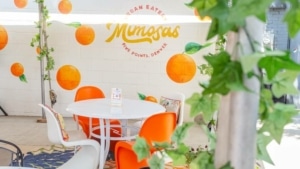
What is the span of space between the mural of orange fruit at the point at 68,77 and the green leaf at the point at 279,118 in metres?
6.15

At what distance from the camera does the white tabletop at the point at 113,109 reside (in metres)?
3.90

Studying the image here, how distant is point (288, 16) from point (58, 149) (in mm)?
4790

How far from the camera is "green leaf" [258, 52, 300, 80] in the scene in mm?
590

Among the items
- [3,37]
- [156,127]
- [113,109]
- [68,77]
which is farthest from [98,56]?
[156,127]

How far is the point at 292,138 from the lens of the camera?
5801 mm

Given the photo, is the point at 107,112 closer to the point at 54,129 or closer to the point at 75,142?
the point at 75,142

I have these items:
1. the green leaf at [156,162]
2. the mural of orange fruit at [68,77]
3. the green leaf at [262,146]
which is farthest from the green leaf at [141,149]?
the mural of orange fruit at [68,77]

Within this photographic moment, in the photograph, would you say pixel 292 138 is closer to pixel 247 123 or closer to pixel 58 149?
pixel 58 149

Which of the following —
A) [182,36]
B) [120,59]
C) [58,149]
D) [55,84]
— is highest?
[182,36]

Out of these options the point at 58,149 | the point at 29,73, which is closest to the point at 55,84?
the point at 29,73

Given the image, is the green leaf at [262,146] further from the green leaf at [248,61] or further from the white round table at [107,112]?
the white round table at [107,112]

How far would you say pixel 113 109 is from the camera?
4.16 metres

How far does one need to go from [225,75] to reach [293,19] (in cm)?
14

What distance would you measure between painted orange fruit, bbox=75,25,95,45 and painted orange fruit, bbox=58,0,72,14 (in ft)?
1.18
